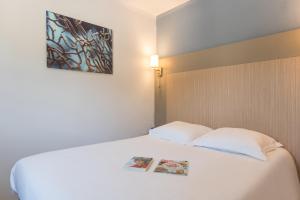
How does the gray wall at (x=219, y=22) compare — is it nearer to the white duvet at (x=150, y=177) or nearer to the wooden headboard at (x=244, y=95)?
the wooden headboard at (x=244, y=95)

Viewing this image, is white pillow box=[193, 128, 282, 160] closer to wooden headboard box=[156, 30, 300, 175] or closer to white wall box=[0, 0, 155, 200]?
wooden headboard box=[156, 30, 300, 175]

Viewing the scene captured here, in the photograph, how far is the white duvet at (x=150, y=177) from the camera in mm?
976

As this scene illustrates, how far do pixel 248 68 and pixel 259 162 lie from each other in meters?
1.06

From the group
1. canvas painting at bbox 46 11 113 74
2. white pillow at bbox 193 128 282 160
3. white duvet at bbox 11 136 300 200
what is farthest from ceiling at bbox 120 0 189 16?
white duvet at bbox 11 136 300 200

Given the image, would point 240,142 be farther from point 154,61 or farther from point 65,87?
point 65,87

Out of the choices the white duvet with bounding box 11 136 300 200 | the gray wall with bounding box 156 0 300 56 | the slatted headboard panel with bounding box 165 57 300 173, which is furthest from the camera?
the gray wall with bounding box 156 0 300 56

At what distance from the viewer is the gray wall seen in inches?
76.2

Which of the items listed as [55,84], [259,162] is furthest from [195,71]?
[55,84]

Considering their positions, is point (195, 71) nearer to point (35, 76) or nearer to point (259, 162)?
point (259, 162)

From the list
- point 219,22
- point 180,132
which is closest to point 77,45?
point 180,132

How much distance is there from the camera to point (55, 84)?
2146mm

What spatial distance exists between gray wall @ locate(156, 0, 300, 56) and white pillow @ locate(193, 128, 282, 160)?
109 cm

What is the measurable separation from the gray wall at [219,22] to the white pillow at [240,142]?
3.57 ft

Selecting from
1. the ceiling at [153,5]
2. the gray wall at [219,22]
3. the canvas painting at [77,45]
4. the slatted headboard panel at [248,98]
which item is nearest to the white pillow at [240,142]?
the slatted headboard panel at [248,98]
